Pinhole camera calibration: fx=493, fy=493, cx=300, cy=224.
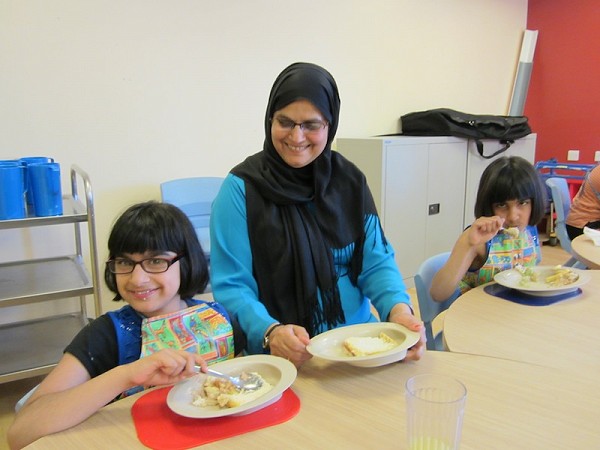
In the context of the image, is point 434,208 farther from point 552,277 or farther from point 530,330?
point 530,330

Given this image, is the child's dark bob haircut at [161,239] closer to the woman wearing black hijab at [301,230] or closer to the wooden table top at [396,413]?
the woman wearing black hijab at [301,230]

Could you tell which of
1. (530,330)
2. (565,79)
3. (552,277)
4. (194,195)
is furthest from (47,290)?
(565,79)

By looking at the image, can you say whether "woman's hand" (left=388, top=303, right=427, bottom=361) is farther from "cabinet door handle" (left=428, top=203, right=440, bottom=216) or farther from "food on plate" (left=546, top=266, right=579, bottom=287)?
"cabinet door handle" (left=428, top=203, right=440, bottom=216)

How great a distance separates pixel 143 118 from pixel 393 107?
212cm

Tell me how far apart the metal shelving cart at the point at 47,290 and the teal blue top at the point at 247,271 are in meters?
0.90

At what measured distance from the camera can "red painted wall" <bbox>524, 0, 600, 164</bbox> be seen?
4.83m

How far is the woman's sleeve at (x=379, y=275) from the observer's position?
132 cm

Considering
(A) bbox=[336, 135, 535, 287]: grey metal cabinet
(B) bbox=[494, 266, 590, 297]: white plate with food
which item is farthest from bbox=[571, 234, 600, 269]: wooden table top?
(A) bbox=[336, 135, 535, 287]: grey metal cabinet

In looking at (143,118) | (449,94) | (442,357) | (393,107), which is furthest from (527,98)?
(442,357)

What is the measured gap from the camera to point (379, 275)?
4.58 feet

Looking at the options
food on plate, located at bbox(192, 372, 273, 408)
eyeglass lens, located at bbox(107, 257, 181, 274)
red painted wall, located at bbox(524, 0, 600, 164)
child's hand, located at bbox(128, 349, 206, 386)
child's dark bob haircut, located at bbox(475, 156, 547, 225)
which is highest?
red painted wall, located at bbox(524, 0, 600, 164)

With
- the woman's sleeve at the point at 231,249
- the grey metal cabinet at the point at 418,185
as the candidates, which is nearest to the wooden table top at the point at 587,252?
the woman's sleeve at the point at 231,249

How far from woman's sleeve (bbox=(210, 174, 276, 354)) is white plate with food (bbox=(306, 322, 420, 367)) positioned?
10.6 inches

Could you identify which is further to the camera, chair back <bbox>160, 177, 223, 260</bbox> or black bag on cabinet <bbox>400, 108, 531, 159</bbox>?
black bag on cabinet <bbox>400, 108, 531, 159</bbox>
